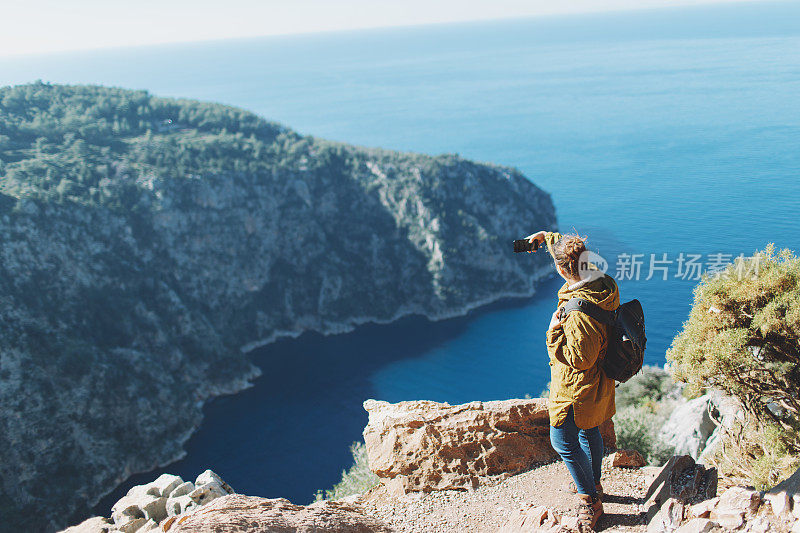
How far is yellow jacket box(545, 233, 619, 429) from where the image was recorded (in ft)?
16.4

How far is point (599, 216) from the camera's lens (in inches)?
2275

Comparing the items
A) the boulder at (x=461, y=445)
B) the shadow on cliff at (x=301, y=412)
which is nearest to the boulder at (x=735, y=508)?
the boulder at (x=461, y=445)

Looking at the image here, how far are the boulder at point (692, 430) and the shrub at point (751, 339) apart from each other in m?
3.98

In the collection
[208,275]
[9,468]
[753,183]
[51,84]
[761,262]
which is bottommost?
[9,468]

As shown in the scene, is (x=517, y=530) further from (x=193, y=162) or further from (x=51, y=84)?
(x=51, y=84)

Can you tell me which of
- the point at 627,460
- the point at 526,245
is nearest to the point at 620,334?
the point at 526,245

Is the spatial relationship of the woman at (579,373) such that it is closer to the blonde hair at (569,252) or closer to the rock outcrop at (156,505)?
the blonde hair at (569,252)

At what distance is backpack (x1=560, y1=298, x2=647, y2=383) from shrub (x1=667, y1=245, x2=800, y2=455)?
3.46m

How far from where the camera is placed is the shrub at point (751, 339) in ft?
24.8

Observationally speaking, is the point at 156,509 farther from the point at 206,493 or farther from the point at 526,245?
the point at 526,245

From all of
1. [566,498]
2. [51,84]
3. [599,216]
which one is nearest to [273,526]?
[566,498]

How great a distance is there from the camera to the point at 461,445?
26.9 feet

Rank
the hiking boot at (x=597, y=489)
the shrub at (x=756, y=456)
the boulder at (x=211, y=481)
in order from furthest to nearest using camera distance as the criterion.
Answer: the boulder at (x=211, y=481) < the shrub at (x=756, y=456) < the hiking boot at (x=597, y=489)

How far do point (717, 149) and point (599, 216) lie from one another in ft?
40.5
